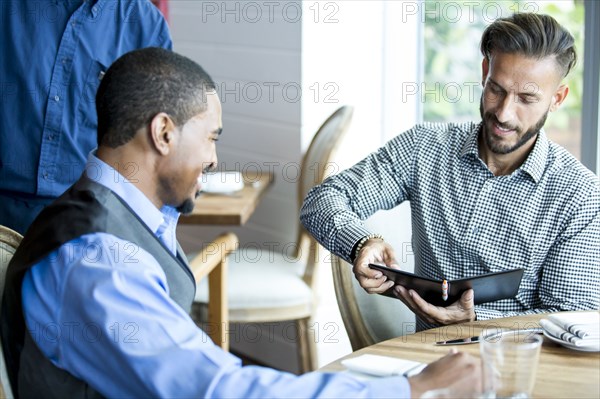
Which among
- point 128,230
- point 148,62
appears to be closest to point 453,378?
point 128,230

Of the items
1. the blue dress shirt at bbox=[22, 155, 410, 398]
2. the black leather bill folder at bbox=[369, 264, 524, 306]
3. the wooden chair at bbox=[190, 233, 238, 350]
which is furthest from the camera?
the wooden chair at bbox=[190, 233, 238, 350]

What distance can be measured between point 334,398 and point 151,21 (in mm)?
1543

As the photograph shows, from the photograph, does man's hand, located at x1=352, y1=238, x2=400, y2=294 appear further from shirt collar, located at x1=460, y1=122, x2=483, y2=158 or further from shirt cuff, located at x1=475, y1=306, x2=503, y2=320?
shirt collar, located at x1=460, y1=122, x2=483, y2=158

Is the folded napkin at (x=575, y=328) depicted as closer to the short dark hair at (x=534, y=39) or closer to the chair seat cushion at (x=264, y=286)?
the short dark hair at (x=534, y=39)

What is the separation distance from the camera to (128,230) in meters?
1.34

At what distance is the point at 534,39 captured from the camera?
1.99m

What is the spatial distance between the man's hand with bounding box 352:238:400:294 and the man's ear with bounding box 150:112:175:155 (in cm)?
63

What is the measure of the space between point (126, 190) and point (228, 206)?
1460 mm

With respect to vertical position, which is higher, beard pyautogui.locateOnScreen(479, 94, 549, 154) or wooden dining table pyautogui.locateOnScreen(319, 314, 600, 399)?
beard pyautogui.locateOnScreen(479, 94, 549, 154)

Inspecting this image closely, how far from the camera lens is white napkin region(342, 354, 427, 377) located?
1408 mm

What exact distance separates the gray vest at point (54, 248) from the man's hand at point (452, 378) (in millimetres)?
424

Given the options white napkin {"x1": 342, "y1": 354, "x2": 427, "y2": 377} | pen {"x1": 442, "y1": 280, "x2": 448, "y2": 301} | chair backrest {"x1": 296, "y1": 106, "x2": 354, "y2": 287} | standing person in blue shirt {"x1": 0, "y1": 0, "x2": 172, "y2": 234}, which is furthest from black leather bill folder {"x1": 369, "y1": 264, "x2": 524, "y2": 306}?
chair backrest {"x1": 296, "y1": 106, "x2": 354, "y2": 287}

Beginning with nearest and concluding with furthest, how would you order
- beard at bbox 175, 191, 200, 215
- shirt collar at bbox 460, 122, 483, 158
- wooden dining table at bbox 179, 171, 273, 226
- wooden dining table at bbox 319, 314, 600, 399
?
wooden dining table at bbox 319, 314, 600, 399 → beard at bbox 175, 191, 200, 215 → shirt collar at bbox 460, 122, 483, 158 → wooden dining table at bbox 179, 171, 273, 226

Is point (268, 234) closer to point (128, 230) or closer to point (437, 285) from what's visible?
point (437, 285)
